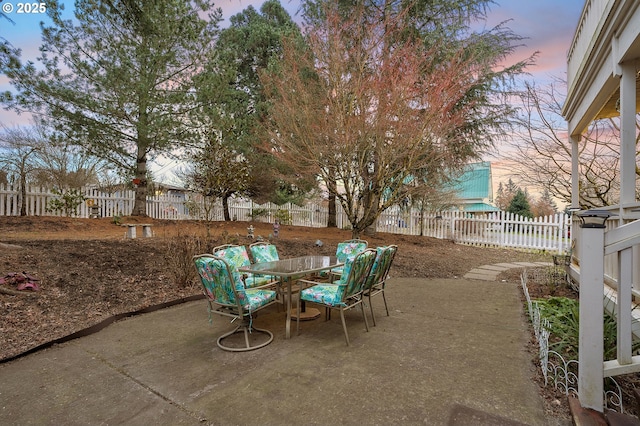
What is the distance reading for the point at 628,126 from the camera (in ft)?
10.1

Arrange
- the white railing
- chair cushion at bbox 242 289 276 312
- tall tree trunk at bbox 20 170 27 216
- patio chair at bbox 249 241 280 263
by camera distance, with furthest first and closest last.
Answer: tall tree trunk at bbox 20 170 27 216 < patio chair at bbox 249 241 280 263 < chair cushion at bbox 242 289 276 312 < the white railing

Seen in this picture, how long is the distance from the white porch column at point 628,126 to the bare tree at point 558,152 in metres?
4.50

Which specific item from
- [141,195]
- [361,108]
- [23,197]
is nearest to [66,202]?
[23,197]

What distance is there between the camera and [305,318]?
413 centimetres

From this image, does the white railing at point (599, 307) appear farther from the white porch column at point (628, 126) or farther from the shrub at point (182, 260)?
the shrub at point (182, 260)

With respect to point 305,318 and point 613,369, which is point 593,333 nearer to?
point 613,369

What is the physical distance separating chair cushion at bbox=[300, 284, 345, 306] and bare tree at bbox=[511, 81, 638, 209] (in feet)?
20.8

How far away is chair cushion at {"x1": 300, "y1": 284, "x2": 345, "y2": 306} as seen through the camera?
3383 millimetres

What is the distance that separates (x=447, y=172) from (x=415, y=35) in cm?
442

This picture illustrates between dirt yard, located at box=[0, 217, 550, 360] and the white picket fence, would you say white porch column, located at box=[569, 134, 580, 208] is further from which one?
the white picket fence

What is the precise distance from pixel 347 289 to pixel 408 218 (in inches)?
394

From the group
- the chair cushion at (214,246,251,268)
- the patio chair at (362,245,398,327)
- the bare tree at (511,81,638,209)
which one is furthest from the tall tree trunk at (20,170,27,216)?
the bare tree at (511,81,638,209)

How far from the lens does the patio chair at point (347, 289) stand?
3.31 metres

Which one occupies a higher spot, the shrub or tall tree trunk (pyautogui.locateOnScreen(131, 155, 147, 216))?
tall tree trunk (pyautogui.locateOnScreen(131, 155, 147, 216))
